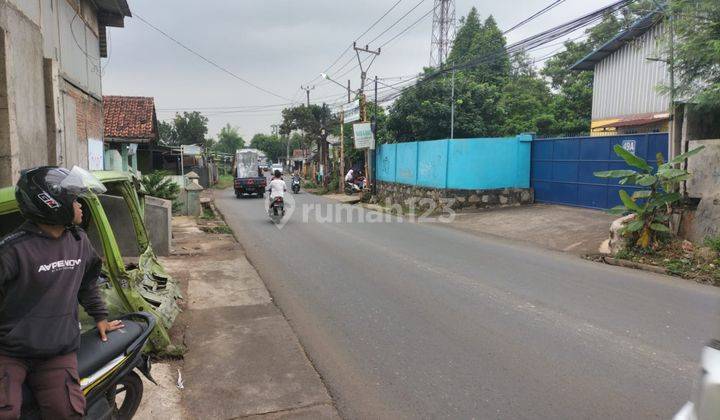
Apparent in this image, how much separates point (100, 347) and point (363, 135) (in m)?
24.9

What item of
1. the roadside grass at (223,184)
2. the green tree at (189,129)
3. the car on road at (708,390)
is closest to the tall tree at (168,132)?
the green tree at (189,129)

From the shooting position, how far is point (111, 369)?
299 centimetres

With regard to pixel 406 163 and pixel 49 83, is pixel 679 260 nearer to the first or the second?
pixel 49 83

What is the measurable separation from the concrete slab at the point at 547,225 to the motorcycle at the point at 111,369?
9539 mm

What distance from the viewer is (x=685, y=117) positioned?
1055 cm

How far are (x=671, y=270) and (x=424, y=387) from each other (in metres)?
6.66

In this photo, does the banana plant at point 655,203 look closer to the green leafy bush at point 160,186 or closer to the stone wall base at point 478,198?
the stone wall base at point 478,198

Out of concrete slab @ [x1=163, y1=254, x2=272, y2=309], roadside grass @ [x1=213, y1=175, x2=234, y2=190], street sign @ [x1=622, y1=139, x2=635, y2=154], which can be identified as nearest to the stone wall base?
street sign @ [x1=622, y1=139, x2=635, y2=154]

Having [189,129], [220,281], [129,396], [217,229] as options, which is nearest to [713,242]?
[220,281]

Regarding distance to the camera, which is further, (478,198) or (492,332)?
(478,198)

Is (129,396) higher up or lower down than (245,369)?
higher up

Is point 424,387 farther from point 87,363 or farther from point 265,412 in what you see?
point 87,363

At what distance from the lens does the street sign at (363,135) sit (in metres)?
27.3

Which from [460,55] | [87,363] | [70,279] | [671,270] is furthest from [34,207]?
[460,55]
